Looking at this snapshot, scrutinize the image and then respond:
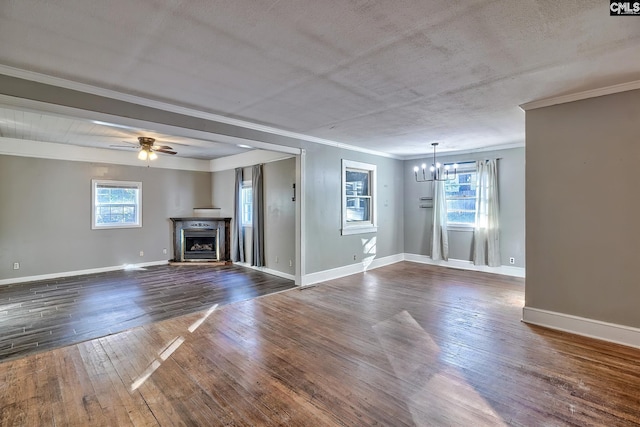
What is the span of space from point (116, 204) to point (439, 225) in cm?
773

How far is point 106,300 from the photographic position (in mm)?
4570

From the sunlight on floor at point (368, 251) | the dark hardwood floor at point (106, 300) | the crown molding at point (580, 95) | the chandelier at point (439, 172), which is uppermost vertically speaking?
the crown molding at point (580, 95)

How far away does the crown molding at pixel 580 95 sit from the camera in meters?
3.03

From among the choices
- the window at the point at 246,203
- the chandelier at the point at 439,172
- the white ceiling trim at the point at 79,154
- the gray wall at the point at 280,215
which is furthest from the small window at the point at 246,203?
the chandelier at the point at 439,172

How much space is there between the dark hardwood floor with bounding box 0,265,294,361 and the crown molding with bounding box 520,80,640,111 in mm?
4556

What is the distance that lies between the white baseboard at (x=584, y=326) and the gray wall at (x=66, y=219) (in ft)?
25.6

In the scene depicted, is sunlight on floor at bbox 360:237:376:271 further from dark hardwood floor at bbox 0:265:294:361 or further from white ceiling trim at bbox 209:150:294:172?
white ceiling trim at bbox 209:150:294:172

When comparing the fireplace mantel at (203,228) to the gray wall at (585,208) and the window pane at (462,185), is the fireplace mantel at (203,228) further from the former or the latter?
the gray wall at (585,208)

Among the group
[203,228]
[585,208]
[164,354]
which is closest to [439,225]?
[585,208]

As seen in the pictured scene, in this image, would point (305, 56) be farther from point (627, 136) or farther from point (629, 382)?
point (629, 382)

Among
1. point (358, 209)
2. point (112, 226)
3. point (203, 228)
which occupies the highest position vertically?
point (358, 209)

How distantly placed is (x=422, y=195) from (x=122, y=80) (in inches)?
258

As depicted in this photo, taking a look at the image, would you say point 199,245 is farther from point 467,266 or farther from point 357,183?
point 467,266

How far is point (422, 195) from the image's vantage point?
24.7 ft
